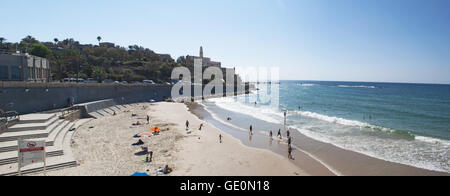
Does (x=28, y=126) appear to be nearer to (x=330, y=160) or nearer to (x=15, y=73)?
(x=15, y=73)

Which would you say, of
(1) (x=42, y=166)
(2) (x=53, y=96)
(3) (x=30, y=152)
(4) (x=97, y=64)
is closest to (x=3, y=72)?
(2) (x=53, y=96)

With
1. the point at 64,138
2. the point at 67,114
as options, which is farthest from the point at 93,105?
the point at 64,138

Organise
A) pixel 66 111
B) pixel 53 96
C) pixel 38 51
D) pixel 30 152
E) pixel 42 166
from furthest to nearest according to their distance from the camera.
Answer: pixel 38 51 < pixel 53 96 < pixel 66 111 < pixel 42 166 < pixel 30 152

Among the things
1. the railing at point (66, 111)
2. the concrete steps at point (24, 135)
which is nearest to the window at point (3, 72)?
the railing at point (66, 111)

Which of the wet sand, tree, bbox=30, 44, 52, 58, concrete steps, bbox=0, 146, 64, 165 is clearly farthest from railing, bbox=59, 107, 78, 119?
tree, bbox=30, 44, 52, 58

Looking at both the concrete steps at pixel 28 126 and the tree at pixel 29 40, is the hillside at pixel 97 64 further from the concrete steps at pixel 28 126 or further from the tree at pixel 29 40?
the concrete steps at pixel 28 126

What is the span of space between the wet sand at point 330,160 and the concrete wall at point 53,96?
20.9 m

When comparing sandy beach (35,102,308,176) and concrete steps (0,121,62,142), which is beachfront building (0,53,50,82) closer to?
sandy beach (35,102,308,176)

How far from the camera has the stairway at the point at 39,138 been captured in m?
10.8

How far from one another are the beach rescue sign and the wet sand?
46.6ft

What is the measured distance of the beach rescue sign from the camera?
369 inches

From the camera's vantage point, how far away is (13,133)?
13.9 metres

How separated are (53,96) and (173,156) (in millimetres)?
18855

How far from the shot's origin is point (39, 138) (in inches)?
552
